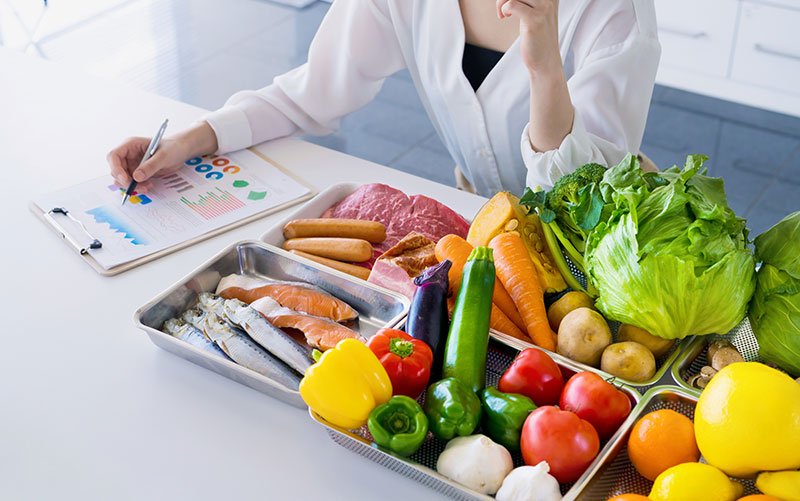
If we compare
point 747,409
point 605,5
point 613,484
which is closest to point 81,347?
point 613,484

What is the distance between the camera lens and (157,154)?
5.23 feet

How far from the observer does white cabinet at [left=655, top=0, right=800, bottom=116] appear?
10.8 ft

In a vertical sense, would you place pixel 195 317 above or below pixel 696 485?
below

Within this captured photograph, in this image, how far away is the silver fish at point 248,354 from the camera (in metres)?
1.10

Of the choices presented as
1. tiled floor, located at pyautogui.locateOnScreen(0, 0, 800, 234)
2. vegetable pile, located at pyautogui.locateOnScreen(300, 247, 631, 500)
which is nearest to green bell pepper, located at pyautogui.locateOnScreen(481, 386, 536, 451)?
vegetable pile, located at pyautogui.locateOnScreen(300, 247, 631, 500)

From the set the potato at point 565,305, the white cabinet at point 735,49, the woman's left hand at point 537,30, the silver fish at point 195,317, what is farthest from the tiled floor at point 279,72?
the silver fish at point 195,317

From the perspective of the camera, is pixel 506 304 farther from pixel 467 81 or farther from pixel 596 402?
pixel 467 81

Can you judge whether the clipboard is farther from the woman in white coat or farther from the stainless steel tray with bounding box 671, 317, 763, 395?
the stainless steel tray with bounding box 671, 317, 763, 395

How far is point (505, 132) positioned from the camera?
169cm

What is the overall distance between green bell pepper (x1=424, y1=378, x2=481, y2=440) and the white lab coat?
0.58 meters

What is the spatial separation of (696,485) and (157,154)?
3.95 feet

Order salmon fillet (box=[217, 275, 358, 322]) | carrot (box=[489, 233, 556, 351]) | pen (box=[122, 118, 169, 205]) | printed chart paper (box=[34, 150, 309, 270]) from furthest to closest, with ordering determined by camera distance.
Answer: pen (box=[122, 118, 169, 205])
printed chart paper (box=[34, 150, 309, 270])
salmon fillet (box=[217, 275, 358, 322])
carrot (box=[489, 233, 556, 351])

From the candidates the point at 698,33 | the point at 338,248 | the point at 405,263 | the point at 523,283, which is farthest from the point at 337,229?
the point at 698,33

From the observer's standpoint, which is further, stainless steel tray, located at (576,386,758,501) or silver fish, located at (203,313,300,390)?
silver fish, located at (203,313,300,390)
